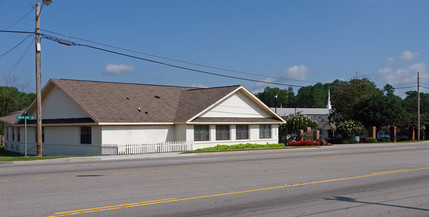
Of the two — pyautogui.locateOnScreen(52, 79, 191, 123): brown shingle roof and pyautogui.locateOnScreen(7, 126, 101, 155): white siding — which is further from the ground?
pyautogui.locateOnScreen(52, 79, 191, 123): brown shingle roof

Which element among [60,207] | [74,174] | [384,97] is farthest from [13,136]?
[384,97]

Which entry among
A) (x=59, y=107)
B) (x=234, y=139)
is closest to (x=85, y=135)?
(x=59, y=107)

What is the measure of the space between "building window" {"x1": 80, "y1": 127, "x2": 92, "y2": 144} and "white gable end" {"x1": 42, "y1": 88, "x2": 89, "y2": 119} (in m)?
1.04

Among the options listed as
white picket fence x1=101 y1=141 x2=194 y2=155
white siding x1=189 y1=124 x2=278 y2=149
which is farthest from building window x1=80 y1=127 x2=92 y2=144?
white siding x1=189 y1=124 x2=278 y2=149

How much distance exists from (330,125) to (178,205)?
211 feet

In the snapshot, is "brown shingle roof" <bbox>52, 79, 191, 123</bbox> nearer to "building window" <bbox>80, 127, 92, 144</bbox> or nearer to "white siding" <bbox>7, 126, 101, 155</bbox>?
"white siding" <bbox>7, 126, 101, 155</bbox>

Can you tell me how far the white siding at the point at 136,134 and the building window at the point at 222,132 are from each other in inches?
159

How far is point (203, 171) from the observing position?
53.9ft

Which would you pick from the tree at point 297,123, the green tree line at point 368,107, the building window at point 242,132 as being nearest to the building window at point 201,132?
the building window at point 242,132

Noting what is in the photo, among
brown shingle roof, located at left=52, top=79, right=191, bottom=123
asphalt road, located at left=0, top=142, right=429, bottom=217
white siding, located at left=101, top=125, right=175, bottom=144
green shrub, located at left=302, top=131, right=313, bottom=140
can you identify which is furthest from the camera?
green shrub, located at left=302, top=131, right=313, bottom=140

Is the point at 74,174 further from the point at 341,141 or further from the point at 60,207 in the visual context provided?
the point at 341,141

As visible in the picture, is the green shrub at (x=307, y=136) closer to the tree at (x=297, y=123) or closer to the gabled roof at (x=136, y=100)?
the tree at (x=297, y=123)

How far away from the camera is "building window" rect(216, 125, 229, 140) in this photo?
36094 millimetres

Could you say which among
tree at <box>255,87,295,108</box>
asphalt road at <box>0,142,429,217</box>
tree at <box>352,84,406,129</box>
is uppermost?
tree at <box>255,87,295,108</box>
